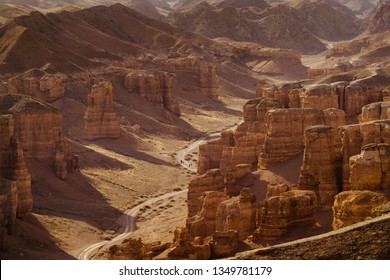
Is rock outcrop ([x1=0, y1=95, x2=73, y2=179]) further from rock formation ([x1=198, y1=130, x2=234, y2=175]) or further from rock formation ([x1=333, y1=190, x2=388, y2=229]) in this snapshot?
rock formation ([x1=333, y1=190, x2=388, y2=229])

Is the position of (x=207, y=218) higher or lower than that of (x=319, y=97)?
lower

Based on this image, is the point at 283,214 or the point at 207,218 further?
the point at 207,218

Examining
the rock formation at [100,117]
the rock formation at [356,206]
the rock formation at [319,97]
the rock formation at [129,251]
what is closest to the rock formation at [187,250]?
the rock formation at [129,251]

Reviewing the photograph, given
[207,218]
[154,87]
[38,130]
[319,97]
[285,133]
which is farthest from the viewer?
[154,87]

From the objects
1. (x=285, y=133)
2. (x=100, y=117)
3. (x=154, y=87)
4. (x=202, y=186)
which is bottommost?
(x=202, y=186)

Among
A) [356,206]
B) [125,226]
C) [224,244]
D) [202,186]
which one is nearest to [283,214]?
[224,244]

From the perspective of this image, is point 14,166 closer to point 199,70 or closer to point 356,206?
point 356,206
